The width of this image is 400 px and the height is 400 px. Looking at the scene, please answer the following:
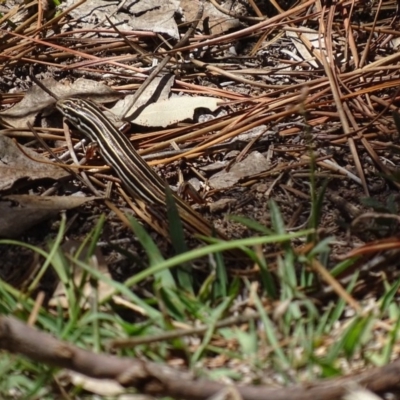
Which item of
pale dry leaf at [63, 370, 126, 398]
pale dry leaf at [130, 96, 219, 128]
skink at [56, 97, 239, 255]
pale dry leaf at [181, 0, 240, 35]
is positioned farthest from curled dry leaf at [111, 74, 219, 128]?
pale dry leaf at [63, 370, 126, 398]

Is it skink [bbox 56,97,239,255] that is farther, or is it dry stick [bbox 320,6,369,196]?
dry stick [bbox 320,6,369,196]

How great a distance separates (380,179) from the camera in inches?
102

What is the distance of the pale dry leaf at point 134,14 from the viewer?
3338 mm

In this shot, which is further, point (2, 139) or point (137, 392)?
point (2, 139)

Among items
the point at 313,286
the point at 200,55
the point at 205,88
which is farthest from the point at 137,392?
the point at 200,55

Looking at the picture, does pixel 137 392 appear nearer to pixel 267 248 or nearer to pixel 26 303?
pixel 26 303

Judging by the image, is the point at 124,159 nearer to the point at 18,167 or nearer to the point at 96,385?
the point at 18,167

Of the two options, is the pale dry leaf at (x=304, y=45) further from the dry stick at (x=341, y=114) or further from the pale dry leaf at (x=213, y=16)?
the pale dry leaf at (x=213, y=16)

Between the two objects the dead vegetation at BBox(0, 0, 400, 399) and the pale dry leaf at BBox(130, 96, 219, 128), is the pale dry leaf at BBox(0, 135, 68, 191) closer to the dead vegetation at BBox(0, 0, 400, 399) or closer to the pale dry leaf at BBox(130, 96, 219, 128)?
the dead vegetation at BBox(0, 0, 400, 399)

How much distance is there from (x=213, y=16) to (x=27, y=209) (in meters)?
1.44

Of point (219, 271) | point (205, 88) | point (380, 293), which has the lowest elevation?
point (380, 293)

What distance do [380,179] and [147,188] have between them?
821mm

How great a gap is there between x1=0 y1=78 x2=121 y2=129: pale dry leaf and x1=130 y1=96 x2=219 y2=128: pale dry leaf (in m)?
0.20

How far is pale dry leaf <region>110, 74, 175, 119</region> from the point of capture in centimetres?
305
